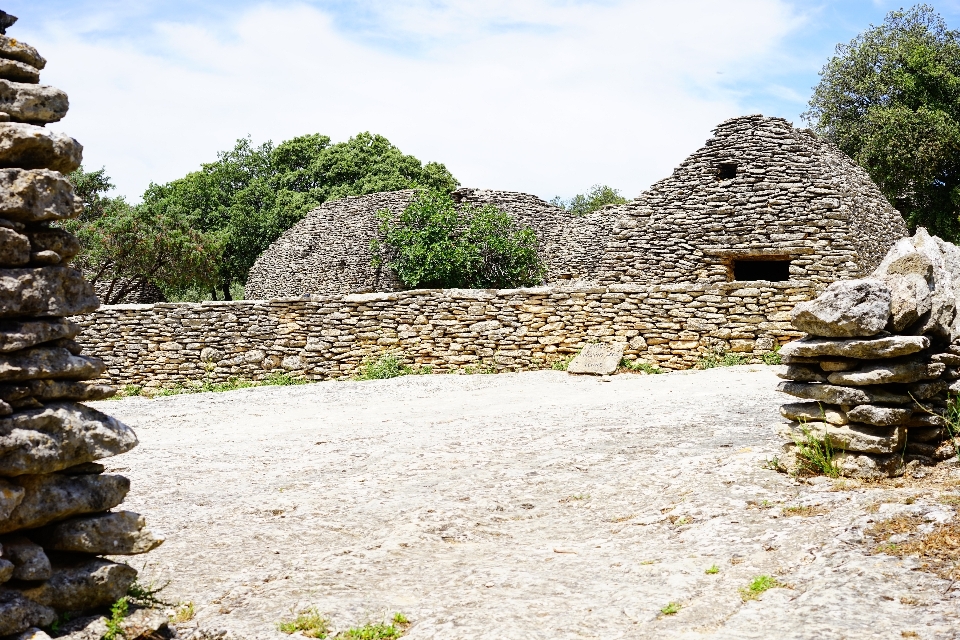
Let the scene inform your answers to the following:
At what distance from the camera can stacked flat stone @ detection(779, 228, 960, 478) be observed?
6.91 metres

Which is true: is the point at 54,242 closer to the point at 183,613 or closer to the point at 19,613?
the point at 19,613

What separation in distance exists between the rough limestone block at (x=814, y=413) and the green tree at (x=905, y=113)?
88.1 ft

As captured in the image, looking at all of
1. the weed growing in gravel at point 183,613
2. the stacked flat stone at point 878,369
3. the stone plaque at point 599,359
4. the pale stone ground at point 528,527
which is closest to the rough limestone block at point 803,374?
the stacked flat stone at point 878,369

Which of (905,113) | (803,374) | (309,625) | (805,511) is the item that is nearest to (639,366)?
→ (803,374)

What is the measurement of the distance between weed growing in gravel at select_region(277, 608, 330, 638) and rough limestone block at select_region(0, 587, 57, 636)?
1252 millimetres

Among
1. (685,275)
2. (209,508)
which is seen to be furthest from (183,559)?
(685,275)

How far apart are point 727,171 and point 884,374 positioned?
41.1 feet

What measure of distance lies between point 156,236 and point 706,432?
2710 cm

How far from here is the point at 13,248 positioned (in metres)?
4.28

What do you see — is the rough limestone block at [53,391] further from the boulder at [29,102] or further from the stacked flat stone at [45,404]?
the boulder at [29,102]

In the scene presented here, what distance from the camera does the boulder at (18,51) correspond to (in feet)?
14.9

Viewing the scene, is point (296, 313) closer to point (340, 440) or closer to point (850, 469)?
point (340, 440)

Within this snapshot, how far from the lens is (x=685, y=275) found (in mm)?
18391

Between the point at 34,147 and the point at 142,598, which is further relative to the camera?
the point at 142,598
